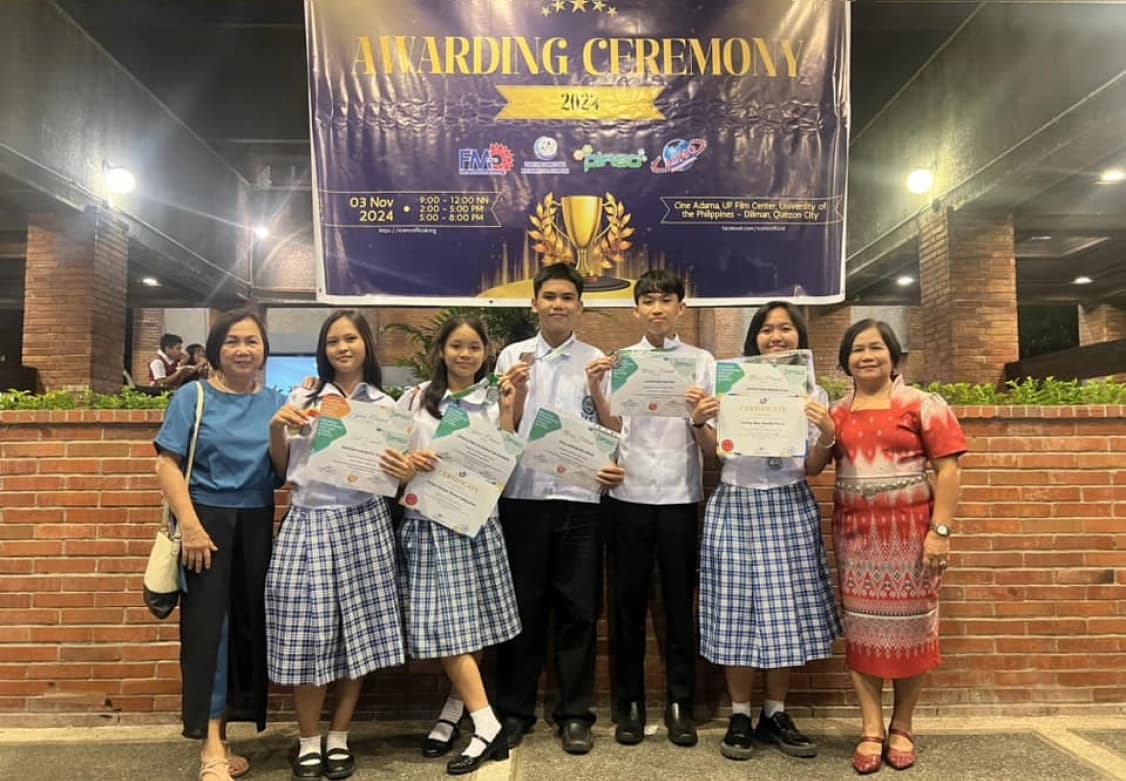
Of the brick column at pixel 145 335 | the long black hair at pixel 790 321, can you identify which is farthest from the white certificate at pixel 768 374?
the brick column at pixel 145 335

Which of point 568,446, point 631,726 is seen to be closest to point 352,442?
point 568,446

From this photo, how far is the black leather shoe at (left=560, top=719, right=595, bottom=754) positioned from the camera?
283cm

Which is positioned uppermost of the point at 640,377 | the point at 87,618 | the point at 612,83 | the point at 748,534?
the point at 612,83

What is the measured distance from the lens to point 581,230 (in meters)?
3.83

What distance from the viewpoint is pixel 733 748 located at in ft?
9.19

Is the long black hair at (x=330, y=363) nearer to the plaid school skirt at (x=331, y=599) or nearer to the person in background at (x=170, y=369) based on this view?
the plaid school skirt at (x=331, y=599)

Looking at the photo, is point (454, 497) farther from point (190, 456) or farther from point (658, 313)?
point (658, 313)

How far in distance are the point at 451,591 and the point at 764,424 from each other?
1.24 metres

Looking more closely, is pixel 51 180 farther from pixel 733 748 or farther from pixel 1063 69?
pixel 1063 69

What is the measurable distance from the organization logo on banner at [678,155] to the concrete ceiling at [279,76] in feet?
9.79

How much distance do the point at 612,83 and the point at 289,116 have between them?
7006 millimetres

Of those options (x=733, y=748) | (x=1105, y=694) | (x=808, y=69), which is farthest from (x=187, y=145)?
(x=1105, y=694)

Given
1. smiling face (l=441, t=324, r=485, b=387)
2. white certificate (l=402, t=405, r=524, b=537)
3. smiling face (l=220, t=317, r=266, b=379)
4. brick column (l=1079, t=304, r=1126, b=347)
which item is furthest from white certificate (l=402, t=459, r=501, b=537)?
brick column (l=1079, t=304, r=1126, b=347)

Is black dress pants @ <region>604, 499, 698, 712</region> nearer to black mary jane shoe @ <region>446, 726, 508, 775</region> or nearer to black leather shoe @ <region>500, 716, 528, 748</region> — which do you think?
black leather shoe @ <region>500, 716, 528, 748</region>
